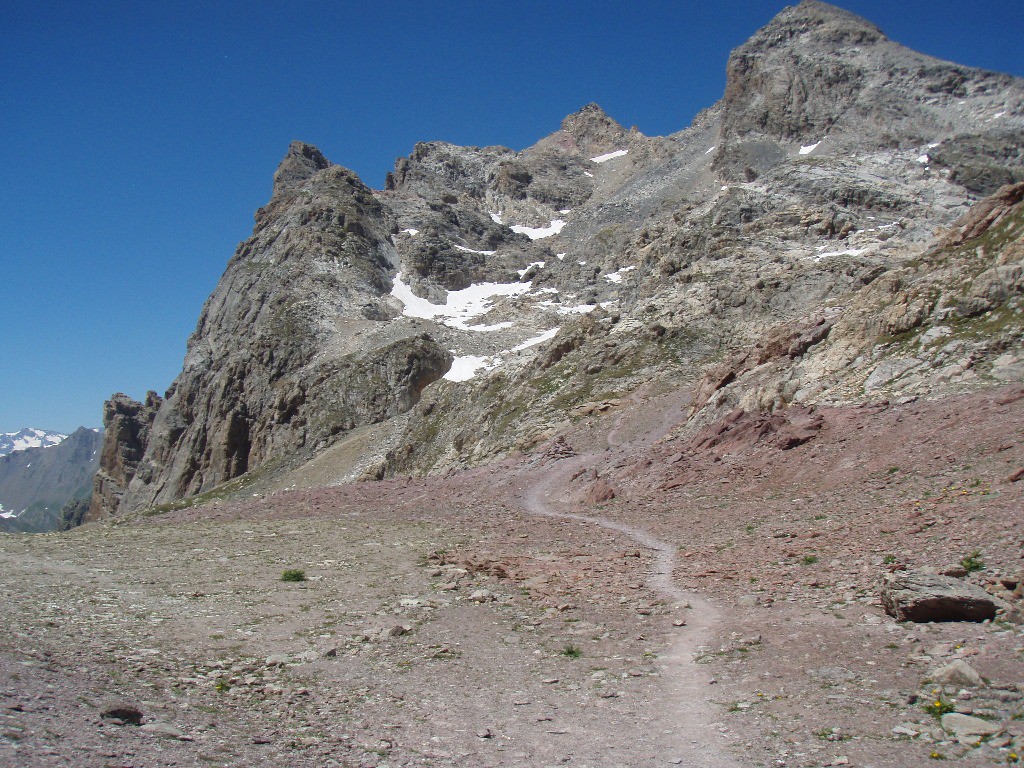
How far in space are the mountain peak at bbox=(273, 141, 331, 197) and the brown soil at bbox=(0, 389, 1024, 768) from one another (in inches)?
5692

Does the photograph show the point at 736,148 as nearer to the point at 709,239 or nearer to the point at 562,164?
the point at 709,239

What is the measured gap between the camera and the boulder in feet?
31.3

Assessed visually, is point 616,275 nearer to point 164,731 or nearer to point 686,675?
point 686,675

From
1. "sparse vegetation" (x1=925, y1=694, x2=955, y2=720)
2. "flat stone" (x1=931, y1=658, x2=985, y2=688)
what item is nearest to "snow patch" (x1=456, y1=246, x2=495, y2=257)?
"flat stone" (x1=931, y1=658, x2=985, y2=688)

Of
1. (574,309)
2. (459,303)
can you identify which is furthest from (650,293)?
(459,303)

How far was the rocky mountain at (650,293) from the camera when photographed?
31527mm

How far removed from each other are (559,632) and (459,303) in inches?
4425

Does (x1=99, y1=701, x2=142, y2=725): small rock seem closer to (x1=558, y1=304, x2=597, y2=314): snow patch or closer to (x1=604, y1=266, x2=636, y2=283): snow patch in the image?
(x1=558, y1=304, x2=597, y2=314): snow patch

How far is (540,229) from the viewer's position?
172 metres

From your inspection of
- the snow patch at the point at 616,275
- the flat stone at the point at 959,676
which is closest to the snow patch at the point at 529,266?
the snow patch at the point at 616,275

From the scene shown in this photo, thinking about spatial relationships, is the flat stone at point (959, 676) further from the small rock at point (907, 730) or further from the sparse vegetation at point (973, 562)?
the sparse vegetation at point (973, 562)

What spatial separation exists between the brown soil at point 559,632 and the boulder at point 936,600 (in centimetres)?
25

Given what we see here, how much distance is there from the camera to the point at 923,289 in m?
29.8

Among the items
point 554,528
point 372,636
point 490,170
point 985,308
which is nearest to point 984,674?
point 372,636
